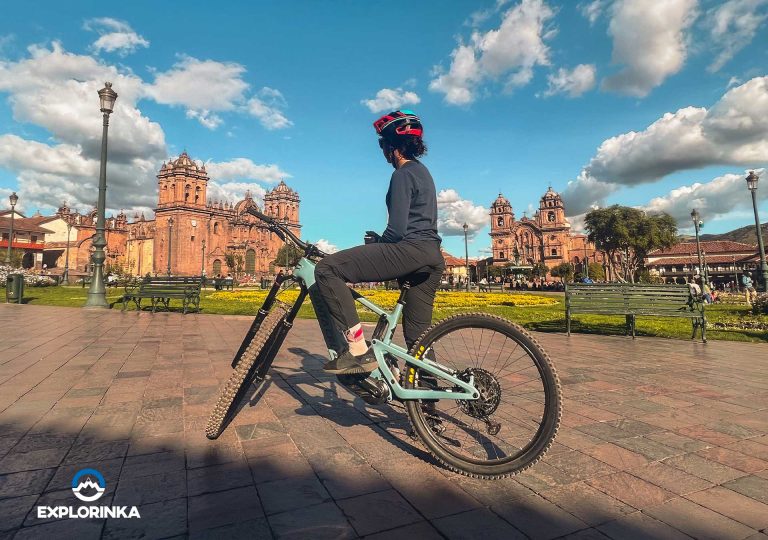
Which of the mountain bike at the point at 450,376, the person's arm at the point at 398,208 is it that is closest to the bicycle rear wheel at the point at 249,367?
the mountain bike at the point at 450,376

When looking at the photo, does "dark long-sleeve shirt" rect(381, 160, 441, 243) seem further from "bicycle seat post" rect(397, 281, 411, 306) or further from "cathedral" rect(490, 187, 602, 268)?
"cathedral" rect(490, 187, 602, 268)

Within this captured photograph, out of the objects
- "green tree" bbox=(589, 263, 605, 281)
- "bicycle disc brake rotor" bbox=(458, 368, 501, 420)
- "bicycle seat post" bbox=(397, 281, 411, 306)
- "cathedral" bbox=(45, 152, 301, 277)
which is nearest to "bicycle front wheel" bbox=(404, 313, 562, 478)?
"bicycle disc brake rotor" bbox=(458, 368, 501, 420)

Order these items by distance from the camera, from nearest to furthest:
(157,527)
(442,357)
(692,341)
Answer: (157,527) < (442,357) < (692,341)

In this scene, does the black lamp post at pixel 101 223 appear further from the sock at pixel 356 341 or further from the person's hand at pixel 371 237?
the sock at pixel 356 341

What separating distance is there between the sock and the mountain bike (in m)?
0.10

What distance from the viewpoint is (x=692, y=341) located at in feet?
27.1

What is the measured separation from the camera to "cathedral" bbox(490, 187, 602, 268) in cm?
10531

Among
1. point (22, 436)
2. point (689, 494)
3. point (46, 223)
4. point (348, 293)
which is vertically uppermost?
point (46, 223)

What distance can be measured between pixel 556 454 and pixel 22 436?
12.5 ft

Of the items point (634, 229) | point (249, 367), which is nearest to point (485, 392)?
point (249, 367)

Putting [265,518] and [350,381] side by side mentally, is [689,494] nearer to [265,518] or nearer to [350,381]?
[350,381]

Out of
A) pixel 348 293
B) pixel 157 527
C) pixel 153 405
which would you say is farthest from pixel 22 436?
pixel 348 293

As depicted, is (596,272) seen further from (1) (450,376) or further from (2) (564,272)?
(1) (450,376)

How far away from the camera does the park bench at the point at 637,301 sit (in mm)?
7957
